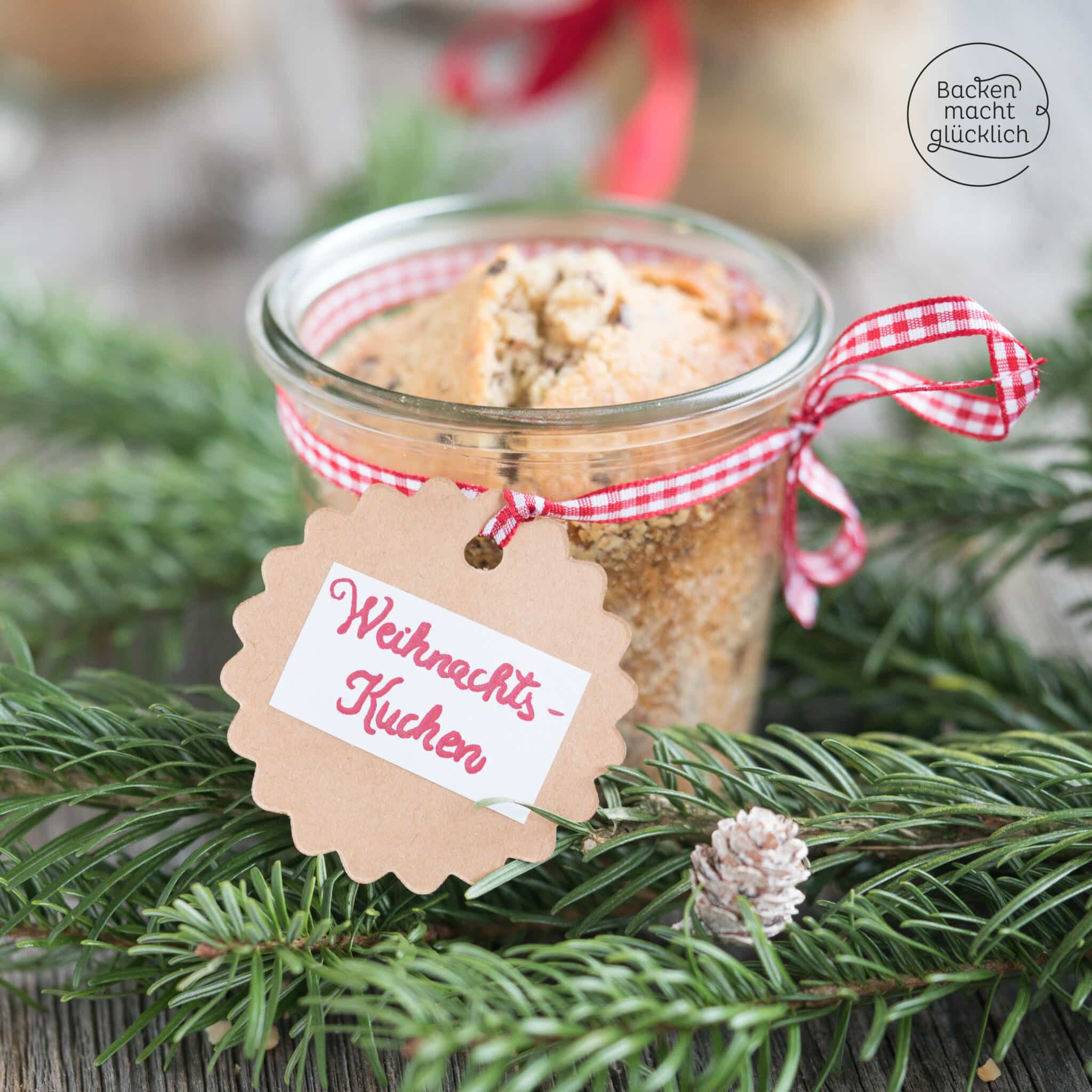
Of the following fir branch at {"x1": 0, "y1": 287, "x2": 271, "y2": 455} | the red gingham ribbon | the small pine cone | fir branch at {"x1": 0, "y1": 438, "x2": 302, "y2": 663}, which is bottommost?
fir branch at {"x1": 0, "y1": 438, "x2": 302, "y2": 663}

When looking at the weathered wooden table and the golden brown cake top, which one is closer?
the golden brown cake top

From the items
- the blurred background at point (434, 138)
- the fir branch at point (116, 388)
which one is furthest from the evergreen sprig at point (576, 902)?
the blurred background at point (434, 138)

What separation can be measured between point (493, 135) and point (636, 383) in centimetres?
112

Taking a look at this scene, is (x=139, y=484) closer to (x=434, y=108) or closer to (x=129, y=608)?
(x=129, y=608)

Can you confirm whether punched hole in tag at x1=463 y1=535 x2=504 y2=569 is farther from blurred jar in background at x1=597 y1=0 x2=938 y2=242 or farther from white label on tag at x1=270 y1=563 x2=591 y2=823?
blurred jar in background at x1=597 y1=0 x2=938 y2=242

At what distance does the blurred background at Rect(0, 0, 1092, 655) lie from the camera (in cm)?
117

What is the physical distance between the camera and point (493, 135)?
159cm

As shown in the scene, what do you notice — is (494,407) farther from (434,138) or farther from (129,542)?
(434,138)

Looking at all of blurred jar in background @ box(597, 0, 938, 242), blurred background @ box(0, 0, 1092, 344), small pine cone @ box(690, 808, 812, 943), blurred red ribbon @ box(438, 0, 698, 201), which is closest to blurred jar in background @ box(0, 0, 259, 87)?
blurred background @ box(0, 0, 1092, 344)

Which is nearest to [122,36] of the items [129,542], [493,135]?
[493,135]

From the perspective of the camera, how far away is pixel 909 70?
3.97 feet

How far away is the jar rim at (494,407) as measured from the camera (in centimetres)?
54

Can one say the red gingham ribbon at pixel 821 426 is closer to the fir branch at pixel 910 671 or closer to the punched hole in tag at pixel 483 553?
the punched hole in tag at pixel 483 553

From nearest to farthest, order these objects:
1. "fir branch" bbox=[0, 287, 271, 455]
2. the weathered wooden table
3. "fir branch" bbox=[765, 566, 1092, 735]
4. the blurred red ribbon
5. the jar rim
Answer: the jar rim < "fir branch" bbox=[765, 566, 1092, 735] < "fir branch" bbox=[0, 287, 271, 455] < the blurred red ribbon < the weathered wooden table
